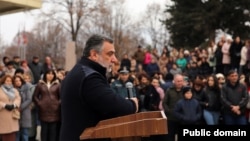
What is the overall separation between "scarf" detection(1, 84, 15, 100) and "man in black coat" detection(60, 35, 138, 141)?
21.2 feet

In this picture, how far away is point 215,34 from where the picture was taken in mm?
35000

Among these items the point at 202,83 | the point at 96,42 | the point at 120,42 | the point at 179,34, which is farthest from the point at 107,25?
the point at 96,42

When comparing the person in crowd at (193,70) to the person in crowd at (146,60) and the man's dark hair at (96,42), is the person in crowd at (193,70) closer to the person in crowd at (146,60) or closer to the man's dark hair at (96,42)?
the person in crowd at (146,60)

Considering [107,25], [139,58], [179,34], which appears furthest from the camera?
[107,25]

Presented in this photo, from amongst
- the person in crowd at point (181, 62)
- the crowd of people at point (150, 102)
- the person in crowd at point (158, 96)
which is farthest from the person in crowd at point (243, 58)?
the person in crowd at point (158, 96)

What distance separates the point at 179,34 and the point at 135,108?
33502 mm

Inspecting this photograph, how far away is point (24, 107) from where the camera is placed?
10102mm

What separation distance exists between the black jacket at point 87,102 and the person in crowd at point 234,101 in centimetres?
750

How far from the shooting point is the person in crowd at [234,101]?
33.9 ft

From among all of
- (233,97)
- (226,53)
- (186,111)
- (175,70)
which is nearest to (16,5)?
(186,111)

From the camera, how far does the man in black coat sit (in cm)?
309

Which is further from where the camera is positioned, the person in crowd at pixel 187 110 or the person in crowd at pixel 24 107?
the person in crowd at pixel 24 107

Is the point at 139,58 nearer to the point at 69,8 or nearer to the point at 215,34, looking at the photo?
the point at 215,34

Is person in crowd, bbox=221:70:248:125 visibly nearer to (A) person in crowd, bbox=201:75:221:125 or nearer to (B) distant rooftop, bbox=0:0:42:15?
(A) person in crowd, bbox=201:75:221:125
